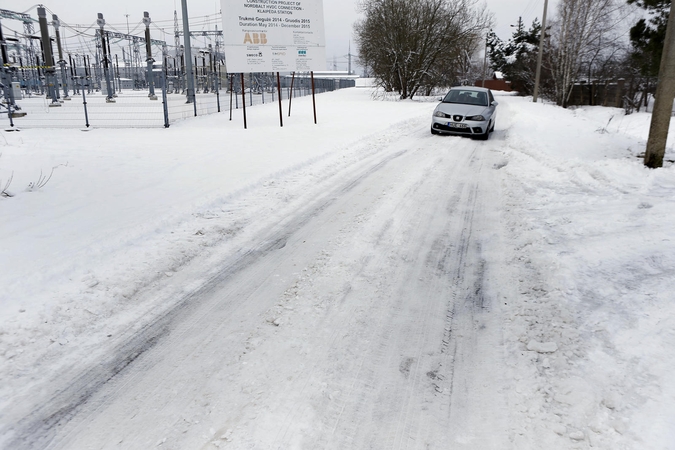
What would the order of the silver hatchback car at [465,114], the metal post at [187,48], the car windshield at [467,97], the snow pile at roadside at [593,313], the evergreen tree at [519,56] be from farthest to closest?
the evergreen tree at [519,56]
the metal post at [187,48]
the car windshield at [467,97]
the silver hatchback car at [465,114]
the snow pile at roadside at [593,313]

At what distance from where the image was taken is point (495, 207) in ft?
20.4

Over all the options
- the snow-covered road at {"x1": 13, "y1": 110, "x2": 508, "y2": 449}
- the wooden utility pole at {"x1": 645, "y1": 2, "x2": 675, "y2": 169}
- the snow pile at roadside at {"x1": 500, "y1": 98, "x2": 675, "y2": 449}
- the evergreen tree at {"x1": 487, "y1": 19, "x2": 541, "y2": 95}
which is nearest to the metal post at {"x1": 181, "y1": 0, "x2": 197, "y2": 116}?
the wooden utility pole at {"x1": 645, "y1": 2, "x2": 675, "y2": 169}

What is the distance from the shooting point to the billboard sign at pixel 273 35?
44.9ft

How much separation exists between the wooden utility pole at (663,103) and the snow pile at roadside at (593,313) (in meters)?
1.25

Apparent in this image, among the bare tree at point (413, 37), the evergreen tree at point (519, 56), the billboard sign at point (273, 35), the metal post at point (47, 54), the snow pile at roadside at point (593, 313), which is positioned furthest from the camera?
the evergreen tree at point (519, 56)

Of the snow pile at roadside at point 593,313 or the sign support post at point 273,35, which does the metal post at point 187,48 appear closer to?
the sign support post at point 273,35

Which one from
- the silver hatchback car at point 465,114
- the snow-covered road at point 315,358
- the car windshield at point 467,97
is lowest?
the snow-covered road at point 315,358

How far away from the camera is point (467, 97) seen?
543 inches

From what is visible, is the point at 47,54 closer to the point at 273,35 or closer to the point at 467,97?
the point at 273,35

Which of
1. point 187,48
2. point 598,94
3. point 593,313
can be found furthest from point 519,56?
point 593,313

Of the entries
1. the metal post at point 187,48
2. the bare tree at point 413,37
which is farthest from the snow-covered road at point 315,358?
the bare tree at point 413,37

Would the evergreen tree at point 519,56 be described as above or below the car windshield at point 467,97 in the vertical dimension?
above

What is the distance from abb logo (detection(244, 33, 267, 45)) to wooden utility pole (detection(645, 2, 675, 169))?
1112 centimetres

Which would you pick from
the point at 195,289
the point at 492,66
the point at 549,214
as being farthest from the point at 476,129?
the point at 492,66
